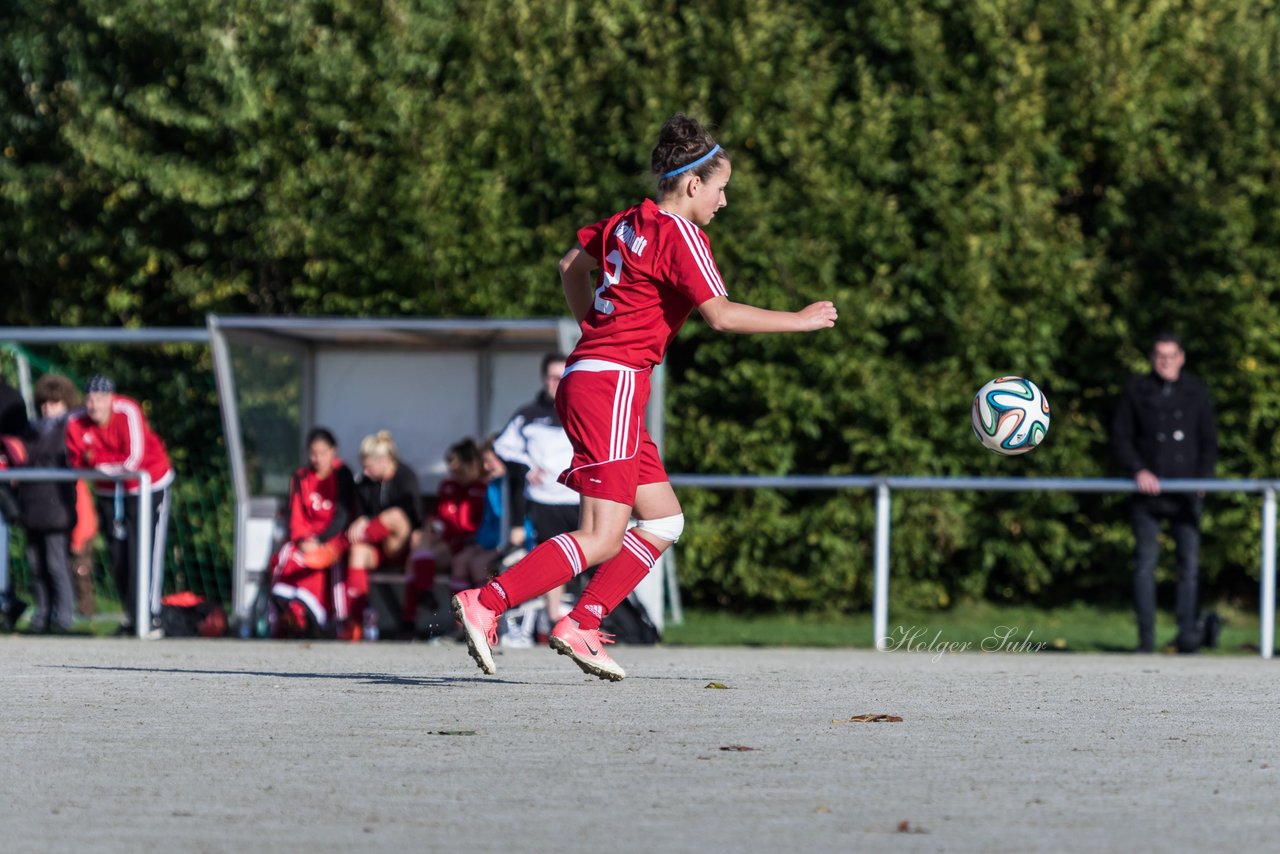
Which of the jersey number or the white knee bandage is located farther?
the white knee bandage

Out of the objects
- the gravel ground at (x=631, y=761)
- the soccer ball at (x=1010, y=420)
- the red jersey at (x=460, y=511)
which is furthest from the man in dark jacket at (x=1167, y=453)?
the red jersey at (x=460, y=511)

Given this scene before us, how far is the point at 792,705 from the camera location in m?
7.07

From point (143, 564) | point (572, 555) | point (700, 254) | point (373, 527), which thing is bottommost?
point (143, 564)

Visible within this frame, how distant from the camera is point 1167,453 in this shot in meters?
12.4

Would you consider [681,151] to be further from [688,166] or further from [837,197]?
[837,197]

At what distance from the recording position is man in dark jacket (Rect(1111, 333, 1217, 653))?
12250 millimetres

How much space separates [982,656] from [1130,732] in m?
4.92

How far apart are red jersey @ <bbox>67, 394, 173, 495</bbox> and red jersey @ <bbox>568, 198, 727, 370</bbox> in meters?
6.85

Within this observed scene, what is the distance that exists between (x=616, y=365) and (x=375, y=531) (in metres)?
6.48

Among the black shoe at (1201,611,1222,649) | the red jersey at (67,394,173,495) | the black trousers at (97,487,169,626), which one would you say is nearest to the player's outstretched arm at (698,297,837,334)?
the black shoe at (1201,611,1222,649)

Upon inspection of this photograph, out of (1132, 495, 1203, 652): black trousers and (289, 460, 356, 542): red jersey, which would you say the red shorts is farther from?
(289, 460, 356, 542): red jersey

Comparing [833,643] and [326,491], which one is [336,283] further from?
[833,643]

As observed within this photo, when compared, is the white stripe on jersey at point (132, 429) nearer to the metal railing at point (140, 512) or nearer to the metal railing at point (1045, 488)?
the metal railing at point (140, 512)

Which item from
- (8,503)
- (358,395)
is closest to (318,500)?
(358,395)
